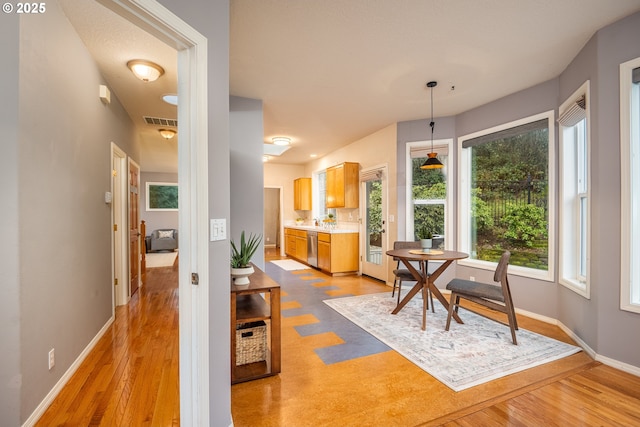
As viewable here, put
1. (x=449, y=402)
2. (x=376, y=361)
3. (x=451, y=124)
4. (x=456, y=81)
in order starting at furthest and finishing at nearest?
(x=451, y=124), (x=456, y=81), (x=376, y=361), (x=449, y=402)

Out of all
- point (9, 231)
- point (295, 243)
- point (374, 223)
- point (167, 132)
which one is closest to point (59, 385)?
point (9, 231)

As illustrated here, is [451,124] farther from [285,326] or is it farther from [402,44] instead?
[285,326]

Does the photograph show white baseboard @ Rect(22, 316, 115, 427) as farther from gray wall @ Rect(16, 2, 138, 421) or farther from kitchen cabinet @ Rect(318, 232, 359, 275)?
kitchen cabinet @ Rect(318, 232, 359, 275)

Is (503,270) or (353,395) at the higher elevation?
(503,270)

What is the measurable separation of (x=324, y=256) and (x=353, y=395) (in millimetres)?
4084

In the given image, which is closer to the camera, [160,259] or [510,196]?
[510,196]

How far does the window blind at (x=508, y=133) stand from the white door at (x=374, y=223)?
52.9 inches

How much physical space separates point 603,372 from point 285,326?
8.75ft

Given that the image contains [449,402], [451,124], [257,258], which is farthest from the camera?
[451,124]

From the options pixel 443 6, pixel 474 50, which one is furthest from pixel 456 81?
pixel 443 6

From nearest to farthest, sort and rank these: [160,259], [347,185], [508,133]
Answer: [508,133] < [347,185] < [160,259]

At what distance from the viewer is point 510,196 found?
391 cm

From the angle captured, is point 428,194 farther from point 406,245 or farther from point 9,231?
point 9,231

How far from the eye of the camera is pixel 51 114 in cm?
201
